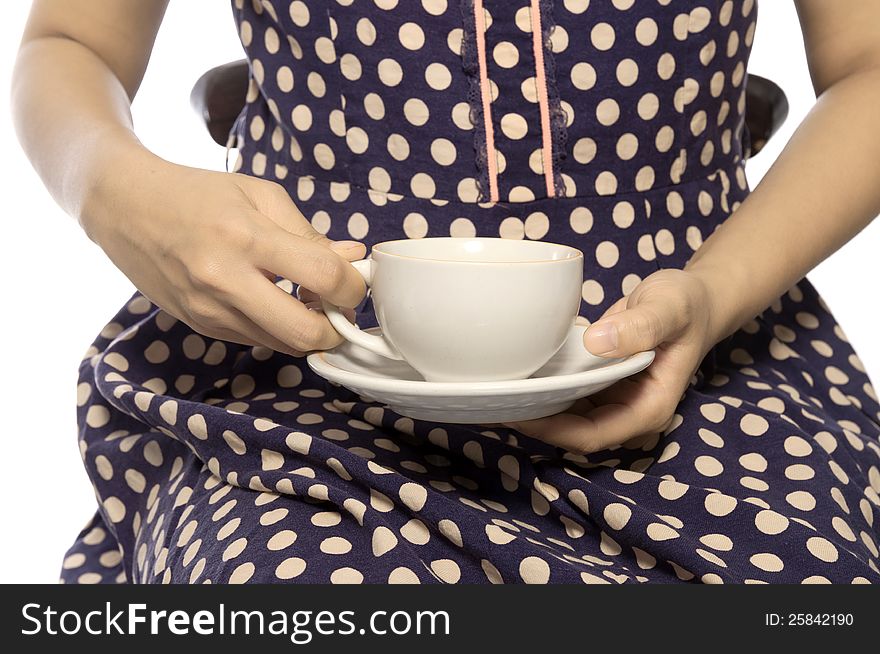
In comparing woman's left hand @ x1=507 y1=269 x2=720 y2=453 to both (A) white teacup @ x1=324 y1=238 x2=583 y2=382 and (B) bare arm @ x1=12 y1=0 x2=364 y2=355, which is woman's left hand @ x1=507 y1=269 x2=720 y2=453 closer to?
(A) white teacup @ x1=324 y1=238 x2=583 y2=382

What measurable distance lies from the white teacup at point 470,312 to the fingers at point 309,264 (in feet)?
0.06

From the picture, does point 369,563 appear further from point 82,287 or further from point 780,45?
point 780,45

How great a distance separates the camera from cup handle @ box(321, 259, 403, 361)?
61cm

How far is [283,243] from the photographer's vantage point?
23.1 inches

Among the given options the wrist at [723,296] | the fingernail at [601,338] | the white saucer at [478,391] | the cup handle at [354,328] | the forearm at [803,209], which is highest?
the forearm at [803,209]

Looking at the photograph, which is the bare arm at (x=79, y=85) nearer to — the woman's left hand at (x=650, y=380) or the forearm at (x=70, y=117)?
the forearm at (x=70, y=117)

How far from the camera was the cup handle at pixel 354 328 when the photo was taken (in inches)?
24.1

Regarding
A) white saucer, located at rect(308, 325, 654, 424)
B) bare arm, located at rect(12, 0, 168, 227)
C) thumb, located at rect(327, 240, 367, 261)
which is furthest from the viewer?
bare arm, located at rect(12, 0, 168, 227)

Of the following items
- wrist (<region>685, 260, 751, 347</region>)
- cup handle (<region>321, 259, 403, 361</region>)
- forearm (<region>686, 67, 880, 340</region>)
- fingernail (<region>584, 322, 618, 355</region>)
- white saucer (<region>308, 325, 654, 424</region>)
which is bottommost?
white saucer (<region>308, 325, 654, 424</region>)

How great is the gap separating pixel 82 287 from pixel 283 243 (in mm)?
1311

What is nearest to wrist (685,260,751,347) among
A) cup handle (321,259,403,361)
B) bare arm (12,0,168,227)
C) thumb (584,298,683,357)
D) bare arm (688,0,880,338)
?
bare arm (688,0,880,338)

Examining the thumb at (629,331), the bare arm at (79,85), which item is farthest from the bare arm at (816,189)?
the bare arm at (79,85)

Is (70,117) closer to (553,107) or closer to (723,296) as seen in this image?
(553,107)

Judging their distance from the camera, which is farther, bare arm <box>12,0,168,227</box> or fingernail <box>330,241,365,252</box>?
bare arm <box>12,0,168,227</box>
